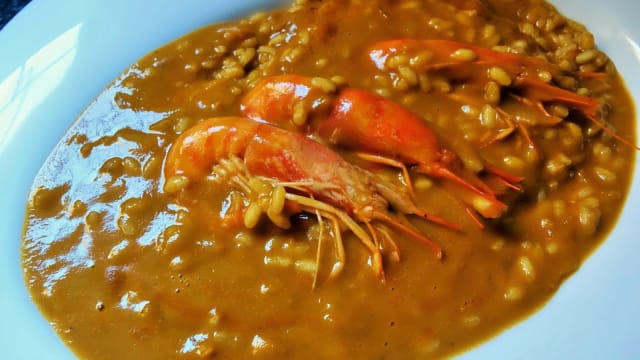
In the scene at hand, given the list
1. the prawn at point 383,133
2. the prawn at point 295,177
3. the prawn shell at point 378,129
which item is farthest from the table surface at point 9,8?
the prawn shell at point 378,129

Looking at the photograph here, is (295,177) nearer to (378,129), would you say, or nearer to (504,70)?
(378,129)

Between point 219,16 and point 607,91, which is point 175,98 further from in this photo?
point 607,91

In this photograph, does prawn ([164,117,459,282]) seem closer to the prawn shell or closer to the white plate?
the prawn shell

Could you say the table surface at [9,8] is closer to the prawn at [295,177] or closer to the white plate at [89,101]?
the white plate at [89,101]

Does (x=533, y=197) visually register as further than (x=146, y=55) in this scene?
No

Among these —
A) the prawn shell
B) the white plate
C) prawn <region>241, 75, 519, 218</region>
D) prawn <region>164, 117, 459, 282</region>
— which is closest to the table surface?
the white plate

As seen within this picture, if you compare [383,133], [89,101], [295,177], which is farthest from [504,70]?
[89,101]

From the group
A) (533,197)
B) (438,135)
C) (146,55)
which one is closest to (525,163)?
(533,197)
